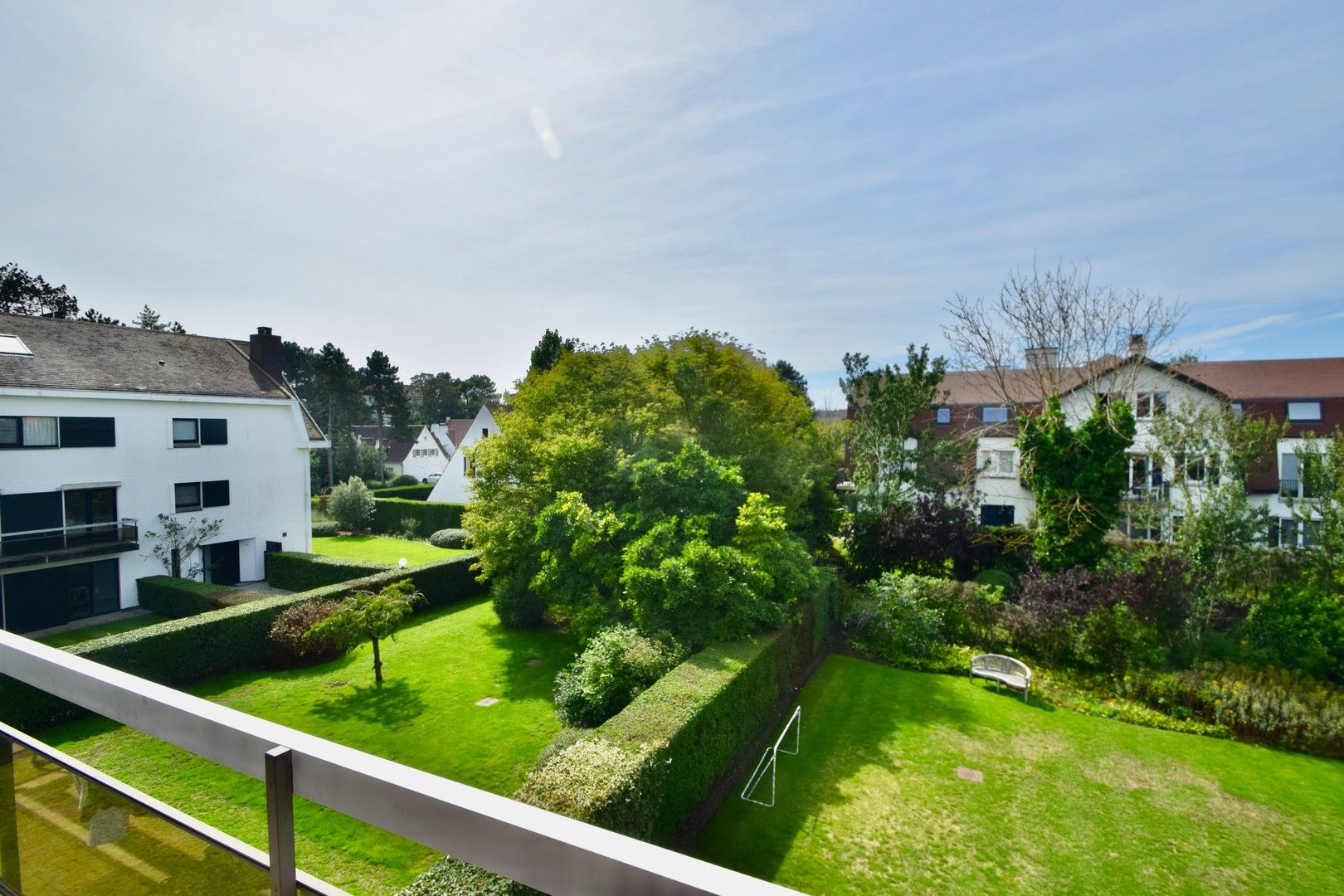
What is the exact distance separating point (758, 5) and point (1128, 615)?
15.0 metres

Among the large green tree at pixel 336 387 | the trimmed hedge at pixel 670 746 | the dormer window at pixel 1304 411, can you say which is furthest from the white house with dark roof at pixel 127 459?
the dormer window at pixel 1304 411

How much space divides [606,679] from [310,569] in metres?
15.2

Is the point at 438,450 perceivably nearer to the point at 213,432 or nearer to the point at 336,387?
the point at 336,387

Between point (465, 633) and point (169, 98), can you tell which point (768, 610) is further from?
point (169, 98)

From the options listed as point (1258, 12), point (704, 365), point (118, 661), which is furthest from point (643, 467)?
point (1258, 12)

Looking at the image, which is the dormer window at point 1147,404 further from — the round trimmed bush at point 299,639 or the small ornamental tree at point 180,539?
the small ornamental tree at point 180,539

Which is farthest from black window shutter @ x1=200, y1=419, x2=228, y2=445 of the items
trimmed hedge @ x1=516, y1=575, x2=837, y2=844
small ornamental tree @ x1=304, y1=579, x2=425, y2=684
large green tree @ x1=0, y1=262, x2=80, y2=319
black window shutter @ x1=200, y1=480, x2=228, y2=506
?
large green tree @ x1=0, y1=262, x2=80, y2=319

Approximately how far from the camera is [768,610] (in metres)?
13.3

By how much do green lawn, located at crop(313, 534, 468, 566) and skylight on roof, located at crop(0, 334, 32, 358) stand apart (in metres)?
11.8

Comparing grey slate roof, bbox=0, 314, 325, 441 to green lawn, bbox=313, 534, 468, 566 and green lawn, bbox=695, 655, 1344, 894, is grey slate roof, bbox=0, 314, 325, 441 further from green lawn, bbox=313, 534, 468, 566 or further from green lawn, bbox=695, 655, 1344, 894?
green lawn, bbox=695, 655, 1344, 894

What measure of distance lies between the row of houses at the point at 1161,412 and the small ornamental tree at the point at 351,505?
28.2 metres

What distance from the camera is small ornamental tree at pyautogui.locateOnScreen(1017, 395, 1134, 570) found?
18.4 meters

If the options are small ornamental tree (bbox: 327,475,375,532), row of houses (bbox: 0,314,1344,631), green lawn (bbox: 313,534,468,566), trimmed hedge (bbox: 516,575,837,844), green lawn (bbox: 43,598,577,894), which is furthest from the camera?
small ornamental tree (bbox: 327,475,375,532)

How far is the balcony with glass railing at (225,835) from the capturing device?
1131mm
